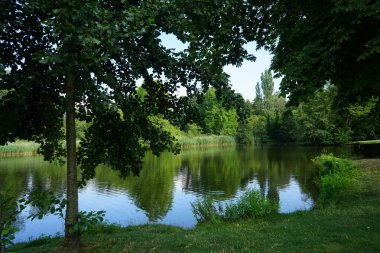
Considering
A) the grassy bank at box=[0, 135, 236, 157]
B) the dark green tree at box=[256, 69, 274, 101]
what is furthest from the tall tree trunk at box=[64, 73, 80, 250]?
the dark green tree at box=[256, 69, 274, 101]

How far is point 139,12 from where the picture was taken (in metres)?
5.36

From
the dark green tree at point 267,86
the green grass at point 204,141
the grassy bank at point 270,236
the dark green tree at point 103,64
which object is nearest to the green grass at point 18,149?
the green grass at point 204,141

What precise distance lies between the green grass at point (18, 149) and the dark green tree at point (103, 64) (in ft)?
122

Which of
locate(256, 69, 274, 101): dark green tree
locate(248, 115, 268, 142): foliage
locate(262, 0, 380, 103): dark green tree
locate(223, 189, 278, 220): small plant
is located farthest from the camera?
locate(256, 69, 274, 101): dark green tree

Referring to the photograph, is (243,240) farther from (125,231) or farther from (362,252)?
(125,231)

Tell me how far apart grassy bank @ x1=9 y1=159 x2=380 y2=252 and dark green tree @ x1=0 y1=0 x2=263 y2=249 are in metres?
1.83

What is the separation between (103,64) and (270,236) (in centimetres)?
535

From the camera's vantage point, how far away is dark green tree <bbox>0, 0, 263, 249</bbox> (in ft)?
16.7

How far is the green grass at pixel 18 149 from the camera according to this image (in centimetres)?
4147

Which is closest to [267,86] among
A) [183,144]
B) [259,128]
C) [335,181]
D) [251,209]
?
[259,128]

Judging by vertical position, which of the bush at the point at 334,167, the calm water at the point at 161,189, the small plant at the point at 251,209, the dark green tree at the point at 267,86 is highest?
the dark green tree at the point at 267,86

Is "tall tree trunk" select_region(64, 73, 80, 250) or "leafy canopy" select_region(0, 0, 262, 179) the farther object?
"tall tree trunk" select_region(64, 73, 80, 250)

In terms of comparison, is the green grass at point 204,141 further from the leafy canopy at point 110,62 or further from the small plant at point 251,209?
the leafy canopy at point 110,62

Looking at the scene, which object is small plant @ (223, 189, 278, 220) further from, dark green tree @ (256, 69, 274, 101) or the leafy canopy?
dark green tree @ (256, 69, 274, 101)
